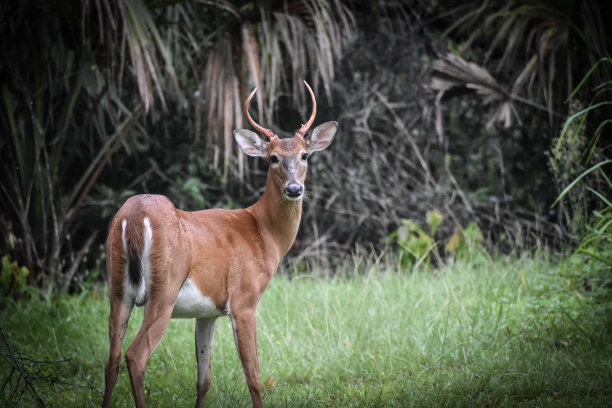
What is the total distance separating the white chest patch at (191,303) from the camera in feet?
9.91

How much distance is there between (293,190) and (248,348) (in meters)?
0.81

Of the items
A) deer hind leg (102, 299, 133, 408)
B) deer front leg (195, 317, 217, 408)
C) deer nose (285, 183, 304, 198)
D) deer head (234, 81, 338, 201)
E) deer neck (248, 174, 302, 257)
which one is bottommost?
deer front leg (195, 317, 217, 408)

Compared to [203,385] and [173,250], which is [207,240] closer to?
[173,250]

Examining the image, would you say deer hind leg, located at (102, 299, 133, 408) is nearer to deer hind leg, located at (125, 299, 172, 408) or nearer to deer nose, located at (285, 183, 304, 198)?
deer hind leg, located at (125, 299, 172, 408)

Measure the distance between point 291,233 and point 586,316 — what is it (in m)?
2.07

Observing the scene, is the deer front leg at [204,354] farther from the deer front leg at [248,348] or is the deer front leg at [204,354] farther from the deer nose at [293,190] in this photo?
the deer nose at [293,190]

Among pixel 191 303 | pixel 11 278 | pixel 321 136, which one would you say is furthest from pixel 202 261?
pixel 11 278

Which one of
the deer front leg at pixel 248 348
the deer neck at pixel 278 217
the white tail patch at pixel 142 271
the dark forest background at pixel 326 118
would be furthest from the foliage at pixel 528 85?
the white tail patch at pixel 142 271

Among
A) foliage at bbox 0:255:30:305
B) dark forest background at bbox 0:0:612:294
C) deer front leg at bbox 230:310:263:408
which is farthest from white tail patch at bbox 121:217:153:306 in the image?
foliage at bbox 0:255:30:305

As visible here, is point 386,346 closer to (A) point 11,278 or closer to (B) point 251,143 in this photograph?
(B) point 251,143

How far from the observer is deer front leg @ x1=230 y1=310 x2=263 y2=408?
10.3 ft

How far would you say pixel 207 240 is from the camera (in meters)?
3.18

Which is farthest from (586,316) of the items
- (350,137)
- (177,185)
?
(177,185)

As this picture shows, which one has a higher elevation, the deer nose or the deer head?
the deer head
